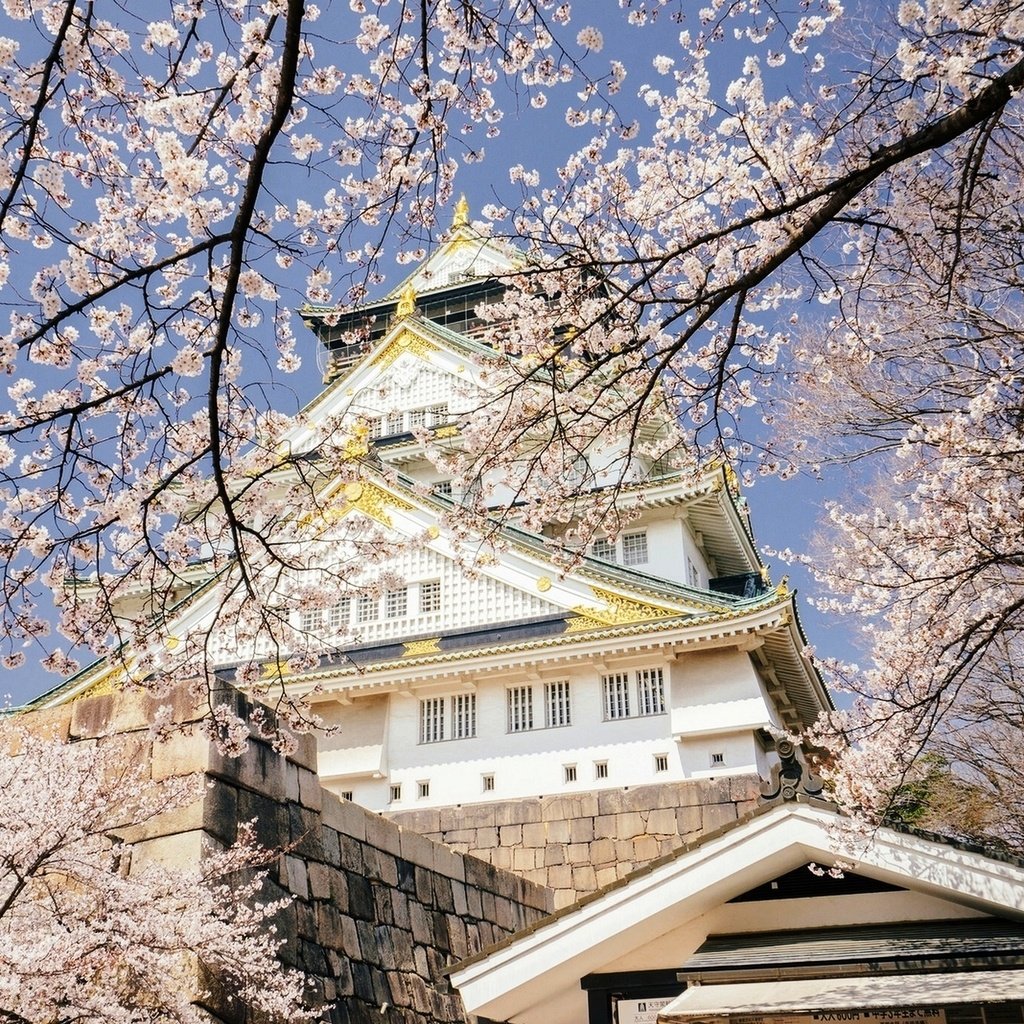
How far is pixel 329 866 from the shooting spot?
8.14m

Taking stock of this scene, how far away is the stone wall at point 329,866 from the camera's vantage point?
22.6 ft

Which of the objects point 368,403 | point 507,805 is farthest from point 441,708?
point 368,403

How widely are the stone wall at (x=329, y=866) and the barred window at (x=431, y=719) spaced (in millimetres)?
6503

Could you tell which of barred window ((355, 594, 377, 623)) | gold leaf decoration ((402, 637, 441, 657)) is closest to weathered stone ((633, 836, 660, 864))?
gold leaf decoration ((402, 637, 441, 657))

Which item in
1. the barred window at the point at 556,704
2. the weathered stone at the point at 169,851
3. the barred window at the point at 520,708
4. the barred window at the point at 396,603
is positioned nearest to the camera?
the weathered stone at the point at 169,851

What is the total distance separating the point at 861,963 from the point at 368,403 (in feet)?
61.6

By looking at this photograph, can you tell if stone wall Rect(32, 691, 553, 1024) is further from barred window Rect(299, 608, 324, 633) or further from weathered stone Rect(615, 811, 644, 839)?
barred window Rect(299, 608, 324, 633)

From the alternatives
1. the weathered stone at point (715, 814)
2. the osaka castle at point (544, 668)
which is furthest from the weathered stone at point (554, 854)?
the weathered stone at point (715, 814)

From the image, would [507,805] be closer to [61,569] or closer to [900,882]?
[900,882]

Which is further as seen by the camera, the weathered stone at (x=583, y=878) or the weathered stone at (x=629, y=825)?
the weathered stone at (x=629, y=825)

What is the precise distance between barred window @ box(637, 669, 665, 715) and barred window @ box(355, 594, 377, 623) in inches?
191

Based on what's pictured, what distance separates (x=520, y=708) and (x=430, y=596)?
2.56m

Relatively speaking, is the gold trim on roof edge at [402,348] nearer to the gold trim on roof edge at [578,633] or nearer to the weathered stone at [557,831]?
the gold trim on roof edge at [578,633]

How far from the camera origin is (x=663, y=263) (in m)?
4.78
